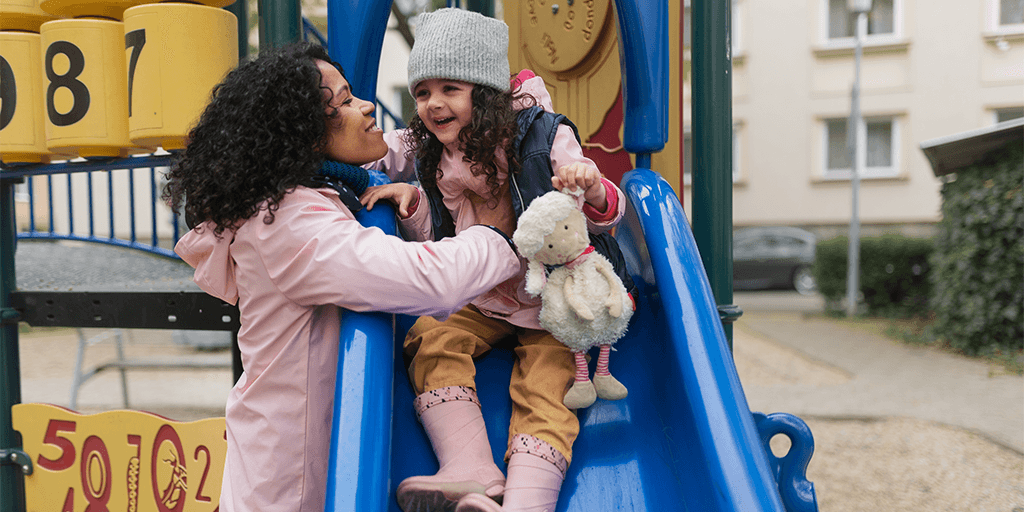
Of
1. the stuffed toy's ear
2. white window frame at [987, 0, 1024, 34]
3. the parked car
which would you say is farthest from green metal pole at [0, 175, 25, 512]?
white window frame at [987, 0, 1024, 34]

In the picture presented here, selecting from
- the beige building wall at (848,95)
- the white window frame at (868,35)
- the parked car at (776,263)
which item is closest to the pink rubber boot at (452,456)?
the parked car at (776,263)

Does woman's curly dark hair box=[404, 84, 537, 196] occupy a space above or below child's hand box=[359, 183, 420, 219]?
above

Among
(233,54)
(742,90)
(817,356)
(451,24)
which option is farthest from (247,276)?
(742,90)

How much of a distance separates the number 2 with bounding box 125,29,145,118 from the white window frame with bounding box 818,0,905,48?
13138 millimetres

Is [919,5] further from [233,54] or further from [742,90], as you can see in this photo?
[233,54]

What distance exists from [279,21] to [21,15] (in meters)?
0.86

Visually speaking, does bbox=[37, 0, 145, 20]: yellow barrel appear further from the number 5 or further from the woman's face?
the number 5

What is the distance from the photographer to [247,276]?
1318 millimetres

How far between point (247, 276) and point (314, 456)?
14.7 inches

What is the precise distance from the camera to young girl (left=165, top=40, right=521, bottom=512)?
4.09 feet

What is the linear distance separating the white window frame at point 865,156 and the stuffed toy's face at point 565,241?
1298 centimetres

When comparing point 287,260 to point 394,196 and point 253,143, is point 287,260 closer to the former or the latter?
point 253,143

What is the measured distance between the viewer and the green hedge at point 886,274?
9002mm

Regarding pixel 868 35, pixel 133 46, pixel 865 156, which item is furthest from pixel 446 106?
pixel 868 35
